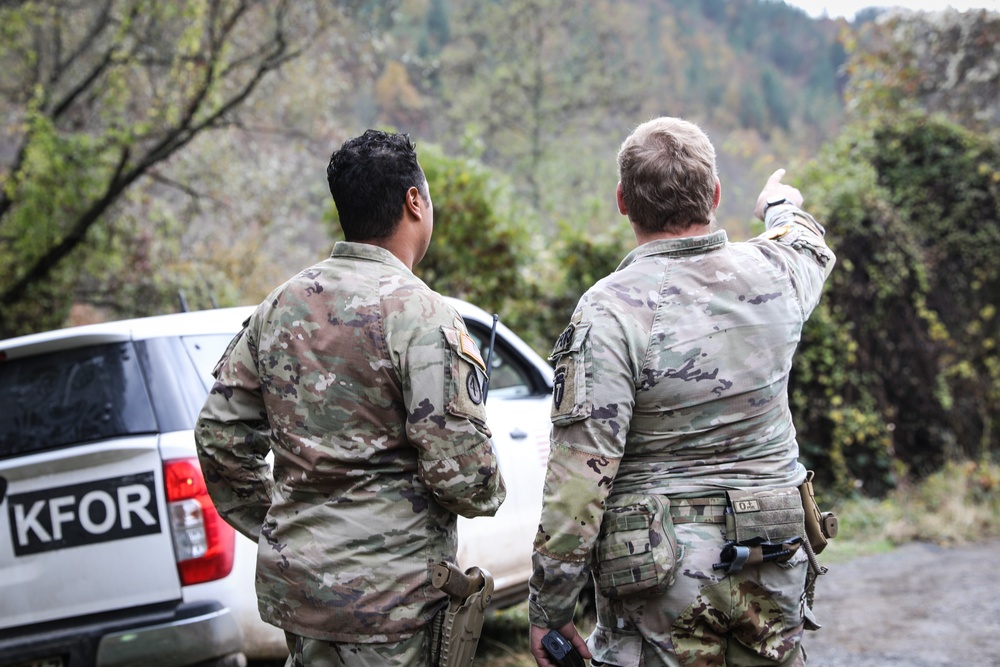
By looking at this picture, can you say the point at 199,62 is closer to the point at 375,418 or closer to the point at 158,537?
the point at 158,537

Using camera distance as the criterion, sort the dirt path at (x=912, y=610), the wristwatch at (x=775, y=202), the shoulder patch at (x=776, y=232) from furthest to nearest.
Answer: the dirt path at (x=912, y=610), the wristwatch at (x=775, y=202), the shoulder patch at (x=776, y=232)

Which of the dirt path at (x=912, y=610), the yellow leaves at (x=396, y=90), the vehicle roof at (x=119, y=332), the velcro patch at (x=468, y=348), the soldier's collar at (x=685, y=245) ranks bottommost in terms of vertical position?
the dirt path at (x=912, y=610)

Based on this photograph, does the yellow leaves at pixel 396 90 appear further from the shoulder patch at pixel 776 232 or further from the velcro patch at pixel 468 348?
the velcro patch at pixel 468 348

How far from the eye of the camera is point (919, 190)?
9250 mm

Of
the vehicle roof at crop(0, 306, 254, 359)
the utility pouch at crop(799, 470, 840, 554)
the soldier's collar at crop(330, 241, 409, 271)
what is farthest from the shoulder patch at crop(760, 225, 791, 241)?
the vehicle roof at crop(0, 306, 254, 359)

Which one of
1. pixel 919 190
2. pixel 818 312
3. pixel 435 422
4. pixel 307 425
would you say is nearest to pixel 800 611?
pixel 435 422

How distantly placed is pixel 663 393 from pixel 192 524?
1871 millimetres

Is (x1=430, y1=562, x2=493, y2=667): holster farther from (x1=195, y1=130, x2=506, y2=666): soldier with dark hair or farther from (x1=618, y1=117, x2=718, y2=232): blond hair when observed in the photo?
(x1=618, y1=117, x2=718, y2=232): blond hair

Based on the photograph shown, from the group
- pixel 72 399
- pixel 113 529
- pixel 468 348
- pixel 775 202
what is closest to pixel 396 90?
pixel 72 399

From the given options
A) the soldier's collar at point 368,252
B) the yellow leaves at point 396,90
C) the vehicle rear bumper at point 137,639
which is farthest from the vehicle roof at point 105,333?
the yellow leaves at point 396,90

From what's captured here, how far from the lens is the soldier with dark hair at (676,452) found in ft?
6.87

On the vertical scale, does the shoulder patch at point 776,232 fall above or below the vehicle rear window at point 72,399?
above

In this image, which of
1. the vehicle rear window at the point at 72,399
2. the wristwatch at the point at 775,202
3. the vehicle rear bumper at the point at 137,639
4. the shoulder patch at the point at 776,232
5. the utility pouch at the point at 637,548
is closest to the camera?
the utility pouch at the point at 637,548

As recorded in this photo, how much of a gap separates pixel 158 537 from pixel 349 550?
54.9 inches
